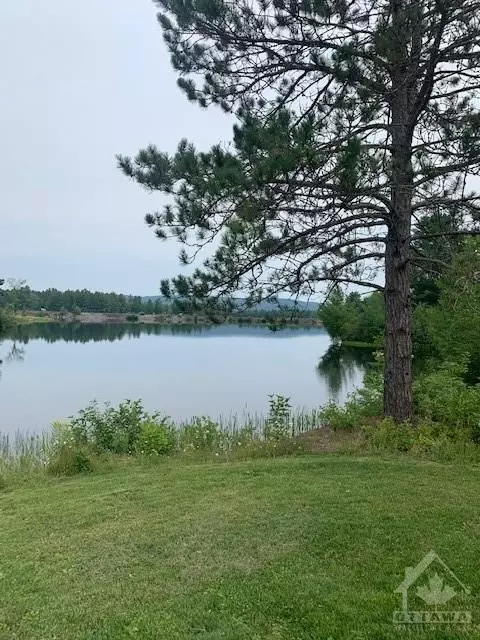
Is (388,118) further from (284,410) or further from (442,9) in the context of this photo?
(284,410)

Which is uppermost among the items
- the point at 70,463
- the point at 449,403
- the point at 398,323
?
the point at 398,323

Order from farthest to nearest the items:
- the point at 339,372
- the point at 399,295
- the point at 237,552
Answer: the point at 339,372 → the point at 399,295 → the point at 237,552

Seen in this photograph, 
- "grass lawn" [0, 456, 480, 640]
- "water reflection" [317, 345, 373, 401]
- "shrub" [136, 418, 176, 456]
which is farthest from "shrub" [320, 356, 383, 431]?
"water reflection" [317, 345, 373, 401]

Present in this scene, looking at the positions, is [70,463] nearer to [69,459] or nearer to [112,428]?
[69,459]

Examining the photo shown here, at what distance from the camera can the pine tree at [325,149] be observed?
4145 mm

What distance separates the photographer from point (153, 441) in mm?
5961

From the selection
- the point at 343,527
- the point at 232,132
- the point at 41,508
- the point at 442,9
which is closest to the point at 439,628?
the point at 343,527

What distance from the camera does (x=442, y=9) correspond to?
13.3 feet

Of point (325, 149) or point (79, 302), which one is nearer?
point (325, 149)

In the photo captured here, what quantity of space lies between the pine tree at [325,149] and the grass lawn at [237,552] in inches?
79.1

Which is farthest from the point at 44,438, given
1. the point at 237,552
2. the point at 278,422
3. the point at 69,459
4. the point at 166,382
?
the point at 166,382

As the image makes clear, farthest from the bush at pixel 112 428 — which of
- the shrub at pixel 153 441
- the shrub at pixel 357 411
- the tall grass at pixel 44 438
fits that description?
the shrub at pixel 357 411

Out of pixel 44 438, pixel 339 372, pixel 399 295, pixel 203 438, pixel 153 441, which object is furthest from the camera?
pixel 339 372

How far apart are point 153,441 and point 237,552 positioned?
343 centimetres
